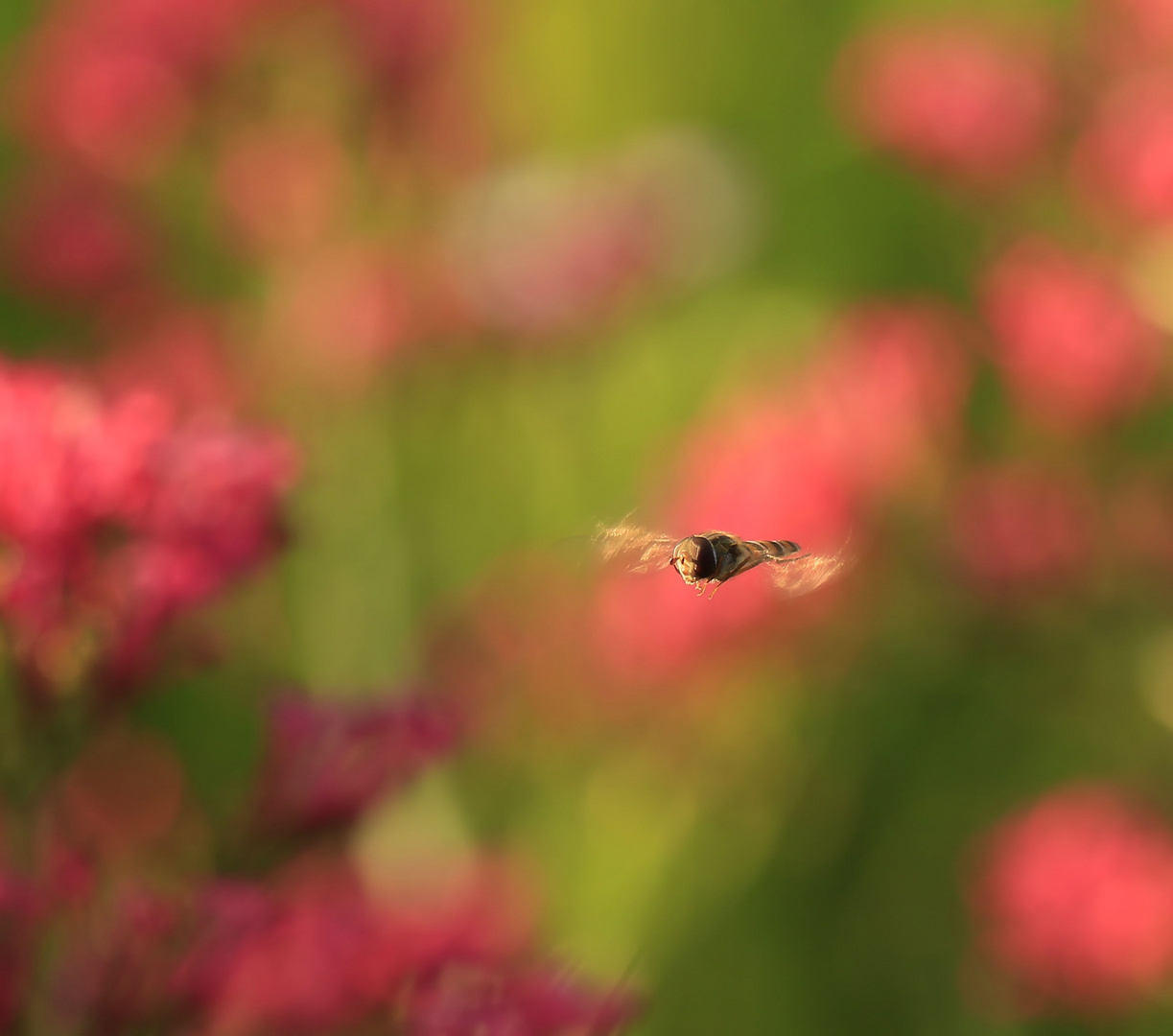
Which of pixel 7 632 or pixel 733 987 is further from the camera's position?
pixel 733 987

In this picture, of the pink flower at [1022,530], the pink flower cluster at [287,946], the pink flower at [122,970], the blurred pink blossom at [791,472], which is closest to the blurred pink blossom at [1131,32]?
the blurred pink blossom at [791,472]

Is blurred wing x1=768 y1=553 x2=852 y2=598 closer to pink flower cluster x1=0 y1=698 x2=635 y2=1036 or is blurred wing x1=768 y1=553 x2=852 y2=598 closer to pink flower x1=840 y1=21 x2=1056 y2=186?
pink flower cluster x1=0 y1=698 x2=635 y2=1036

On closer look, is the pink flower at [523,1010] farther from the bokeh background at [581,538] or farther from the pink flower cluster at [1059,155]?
the pink flower cluster at [1059,155]

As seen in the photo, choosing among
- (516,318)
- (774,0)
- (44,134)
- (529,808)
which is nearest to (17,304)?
(44,134)

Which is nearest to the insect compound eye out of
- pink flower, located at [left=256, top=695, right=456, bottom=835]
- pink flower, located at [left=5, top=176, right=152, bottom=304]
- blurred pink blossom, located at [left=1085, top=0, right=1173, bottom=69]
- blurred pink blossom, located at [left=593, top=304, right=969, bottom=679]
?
pink flower, located at [left=256, top=695, right=456, bottom=835]

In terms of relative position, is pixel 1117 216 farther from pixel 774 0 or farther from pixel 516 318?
pixel 774 0

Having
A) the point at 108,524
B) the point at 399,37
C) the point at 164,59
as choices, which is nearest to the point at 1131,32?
the point at 399,37
